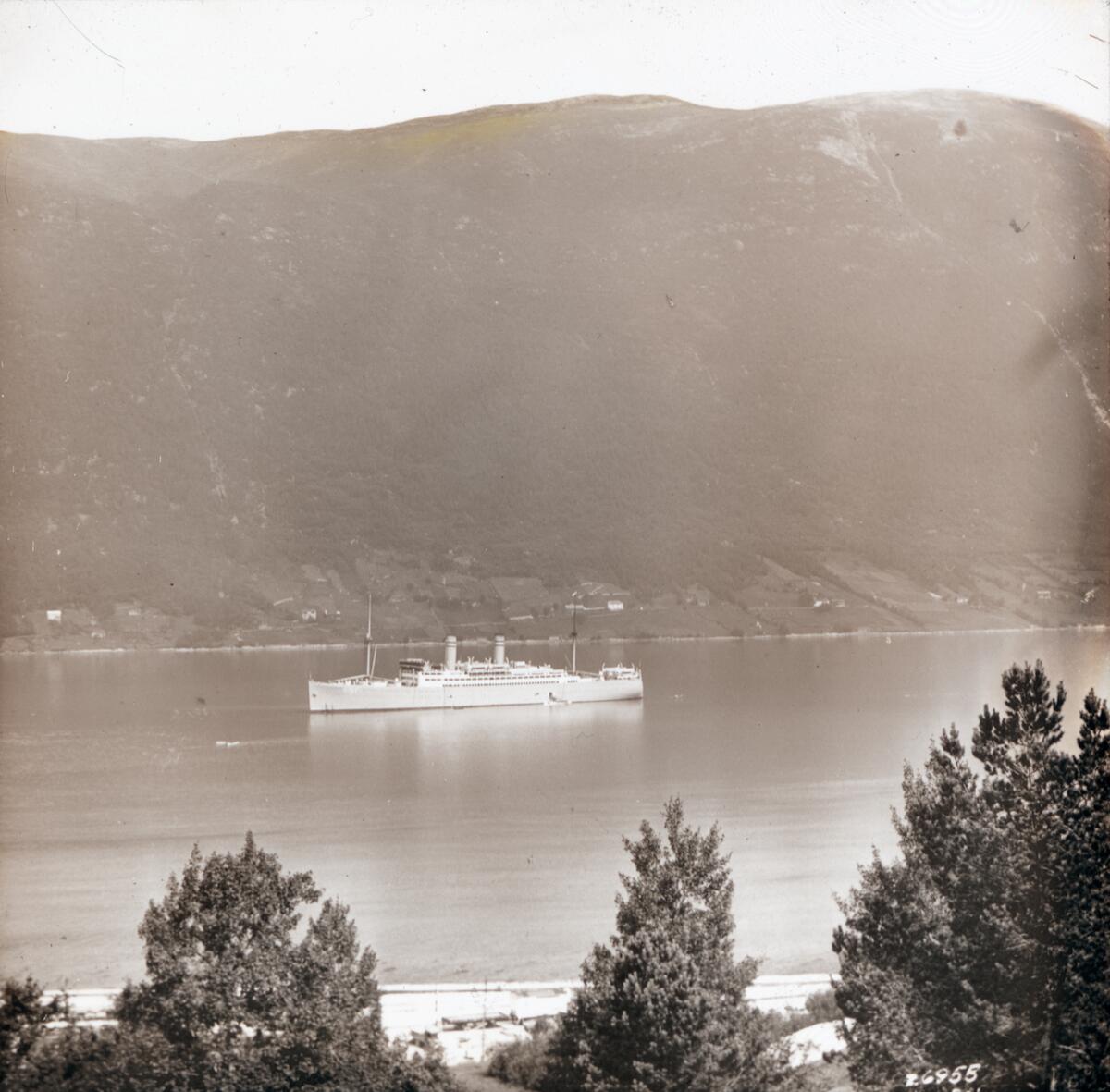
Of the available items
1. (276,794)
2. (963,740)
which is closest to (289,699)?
(276,794)

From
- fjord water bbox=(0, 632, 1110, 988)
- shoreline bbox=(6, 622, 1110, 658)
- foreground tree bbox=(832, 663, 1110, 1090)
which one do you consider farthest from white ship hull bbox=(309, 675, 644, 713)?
foreground tree bbox=(832, 663, 1110, 1090)

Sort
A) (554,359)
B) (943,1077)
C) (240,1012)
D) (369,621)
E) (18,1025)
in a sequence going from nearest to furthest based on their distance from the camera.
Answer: (18,1025), (240,1012), (943,1077), (369,621), (554,359)

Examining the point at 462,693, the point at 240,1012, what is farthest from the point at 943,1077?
the point at 462,693

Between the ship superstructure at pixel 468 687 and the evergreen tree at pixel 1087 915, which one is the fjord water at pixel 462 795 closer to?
the ship superstructure at pixel 468 687

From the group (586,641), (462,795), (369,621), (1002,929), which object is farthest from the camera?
(586,641)

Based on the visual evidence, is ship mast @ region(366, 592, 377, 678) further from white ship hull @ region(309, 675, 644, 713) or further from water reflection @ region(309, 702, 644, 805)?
water reflection @ region(309, 702, 644, 805)

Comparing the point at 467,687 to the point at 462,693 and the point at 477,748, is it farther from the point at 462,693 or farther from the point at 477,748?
the point at 477,748
